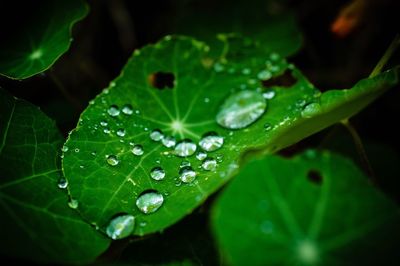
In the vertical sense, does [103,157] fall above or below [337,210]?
above

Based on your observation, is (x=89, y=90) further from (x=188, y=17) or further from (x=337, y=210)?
(x=337, y=210)

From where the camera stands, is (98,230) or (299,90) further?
(299,90)

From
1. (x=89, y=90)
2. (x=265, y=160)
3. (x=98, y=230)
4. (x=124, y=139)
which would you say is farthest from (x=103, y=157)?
(x=89, y=90)

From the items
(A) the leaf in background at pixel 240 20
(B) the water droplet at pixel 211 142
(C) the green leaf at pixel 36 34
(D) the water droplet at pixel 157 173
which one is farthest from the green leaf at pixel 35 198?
(A) the leaf in background at pixel 240 20

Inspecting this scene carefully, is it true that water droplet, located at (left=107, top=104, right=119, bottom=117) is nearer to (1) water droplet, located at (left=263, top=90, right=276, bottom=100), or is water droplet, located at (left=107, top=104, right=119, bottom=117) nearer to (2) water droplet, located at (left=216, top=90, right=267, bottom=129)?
(2) water droplet, located at (left=216, top=90, right=267, bottom=129)

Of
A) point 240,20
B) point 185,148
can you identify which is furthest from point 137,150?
point 240,20

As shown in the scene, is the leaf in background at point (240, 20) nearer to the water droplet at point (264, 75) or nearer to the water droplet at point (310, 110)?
the water droplet at point (264, 75)

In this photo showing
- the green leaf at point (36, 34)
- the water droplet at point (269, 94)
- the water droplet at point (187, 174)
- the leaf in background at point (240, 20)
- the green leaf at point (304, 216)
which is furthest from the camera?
the leaf in background at point (240, 20)

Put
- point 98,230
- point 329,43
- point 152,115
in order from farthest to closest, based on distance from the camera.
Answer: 1. point 329,43
2. point 152,115
3. point 98,230
